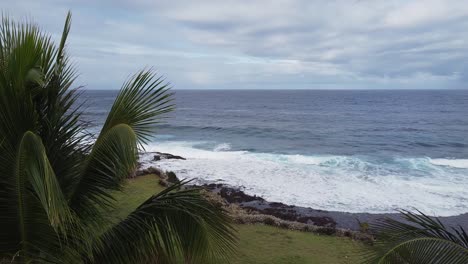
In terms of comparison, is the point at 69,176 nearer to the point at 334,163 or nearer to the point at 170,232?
the point at 170,232

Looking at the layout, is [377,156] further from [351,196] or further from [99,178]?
[99,178]

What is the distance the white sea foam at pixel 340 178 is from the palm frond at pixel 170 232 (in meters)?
12.0

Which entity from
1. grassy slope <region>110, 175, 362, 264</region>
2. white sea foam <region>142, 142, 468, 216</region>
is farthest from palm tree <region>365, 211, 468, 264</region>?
white sea foam <region>142, 142, 468, 216</region>

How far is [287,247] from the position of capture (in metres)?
10.2

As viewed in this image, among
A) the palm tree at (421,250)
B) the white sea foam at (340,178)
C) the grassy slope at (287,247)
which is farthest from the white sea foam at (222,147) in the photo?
the palm tree at (421,250)

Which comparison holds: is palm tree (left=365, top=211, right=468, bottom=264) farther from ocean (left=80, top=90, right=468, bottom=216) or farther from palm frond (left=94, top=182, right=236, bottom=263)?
ocean (left=80, top=90, right=468, bottom=216)

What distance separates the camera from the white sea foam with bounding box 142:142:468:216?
16297 millimetres

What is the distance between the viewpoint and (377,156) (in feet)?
93.7

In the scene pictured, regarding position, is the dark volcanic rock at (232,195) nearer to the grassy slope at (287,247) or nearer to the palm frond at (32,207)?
the grassy slope at (287,247)

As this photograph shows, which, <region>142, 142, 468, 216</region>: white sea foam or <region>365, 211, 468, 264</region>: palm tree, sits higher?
<region>365, 211, 468, 264</region>: palm tree

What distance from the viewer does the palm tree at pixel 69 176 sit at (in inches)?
128

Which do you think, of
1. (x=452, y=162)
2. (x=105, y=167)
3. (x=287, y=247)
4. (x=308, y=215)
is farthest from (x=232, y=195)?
(x=452, y=162)

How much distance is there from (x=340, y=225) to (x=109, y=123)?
1129 cm

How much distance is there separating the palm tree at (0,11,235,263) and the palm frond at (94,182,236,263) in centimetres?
1
